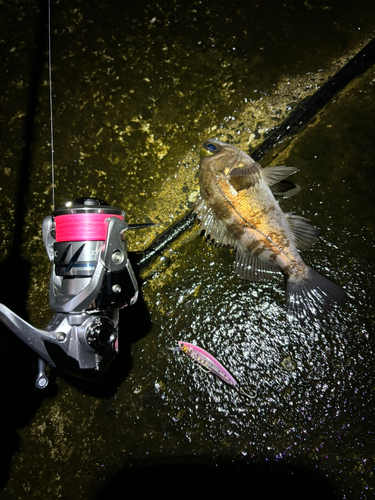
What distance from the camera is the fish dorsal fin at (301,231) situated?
2.23m

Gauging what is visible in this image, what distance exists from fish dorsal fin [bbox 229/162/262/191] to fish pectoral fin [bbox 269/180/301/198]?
245 millimetres

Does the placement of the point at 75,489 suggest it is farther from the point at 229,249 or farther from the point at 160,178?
the point at 160,178

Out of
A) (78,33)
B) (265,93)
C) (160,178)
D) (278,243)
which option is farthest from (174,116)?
(278,243)

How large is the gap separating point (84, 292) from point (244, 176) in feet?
4.17

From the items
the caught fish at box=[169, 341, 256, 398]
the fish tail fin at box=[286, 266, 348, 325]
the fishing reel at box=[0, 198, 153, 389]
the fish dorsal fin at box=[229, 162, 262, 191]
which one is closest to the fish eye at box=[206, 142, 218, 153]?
the fish dorsal fin at box=[229, 162, 262, 191]

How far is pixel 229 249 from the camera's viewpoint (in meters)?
2.41

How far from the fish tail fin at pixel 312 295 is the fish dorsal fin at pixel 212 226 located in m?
0.51

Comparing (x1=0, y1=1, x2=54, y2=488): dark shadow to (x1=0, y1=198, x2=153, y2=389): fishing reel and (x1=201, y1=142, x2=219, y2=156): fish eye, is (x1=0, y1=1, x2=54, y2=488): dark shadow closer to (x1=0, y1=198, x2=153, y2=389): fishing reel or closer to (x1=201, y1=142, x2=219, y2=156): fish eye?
(x1=0, y1=198, x2=153, y2=389): fishing reel

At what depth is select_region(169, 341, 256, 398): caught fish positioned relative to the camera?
2256 mm

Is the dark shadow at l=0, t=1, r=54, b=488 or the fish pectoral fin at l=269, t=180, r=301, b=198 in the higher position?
the fish pectoral fin at l=269, t=180, r=301, b=198

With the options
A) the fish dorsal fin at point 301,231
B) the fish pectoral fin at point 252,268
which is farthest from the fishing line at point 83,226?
the fish dorsal fin at point 301,231

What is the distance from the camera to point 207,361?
228cm

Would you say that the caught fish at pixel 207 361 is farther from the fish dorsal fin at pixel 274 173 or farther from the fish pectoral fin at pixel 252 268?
the fish dorsal fin at pixel 274 173

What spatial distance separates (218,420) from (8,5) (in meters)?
3.77
